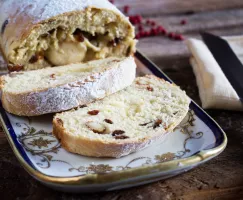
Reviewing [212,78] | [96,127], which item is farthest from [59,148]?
[212,78]

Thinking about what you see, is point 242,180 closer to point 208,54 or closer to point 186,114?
point 186,114

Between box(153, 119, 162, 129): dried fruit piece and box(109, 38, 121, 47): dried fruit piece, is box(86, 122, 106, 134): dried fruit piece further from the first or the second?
box(109, 38, 121, 47): dried fruit piece

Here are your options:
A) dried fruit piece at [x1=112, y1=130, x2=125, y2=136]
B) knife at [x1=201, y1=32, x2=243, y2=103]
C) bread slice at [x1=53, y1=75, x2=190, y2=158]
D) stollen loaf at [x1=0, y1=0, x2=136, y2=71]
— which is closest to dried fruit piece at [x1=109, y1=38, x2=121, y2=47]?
stollen loaf at [x1=0, y1=0, x2=136, y2=71]

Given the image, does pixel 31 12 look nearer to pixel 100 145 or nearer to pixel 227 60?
pixel 100 145

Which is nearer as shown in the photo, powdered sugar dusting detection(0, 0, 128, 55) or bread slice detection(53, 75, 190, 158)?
bread slice detection(53, 75, 190, 158)

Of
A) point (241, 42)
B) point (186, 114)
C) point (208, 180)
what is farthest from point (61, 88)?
point (241, 42)
